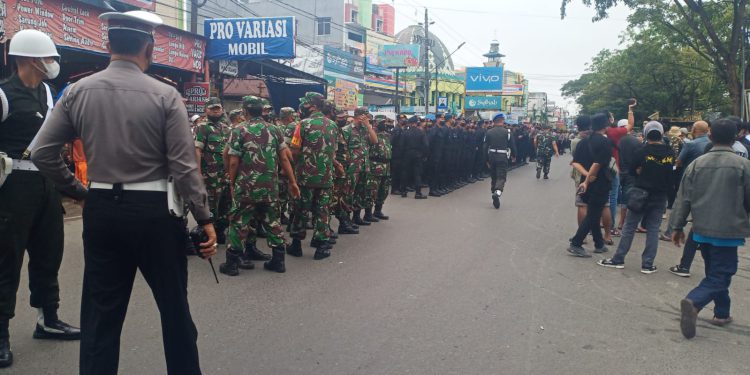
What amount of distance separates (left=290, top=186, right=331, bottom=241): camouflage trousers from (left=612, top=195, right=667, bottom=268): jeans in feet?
11.4

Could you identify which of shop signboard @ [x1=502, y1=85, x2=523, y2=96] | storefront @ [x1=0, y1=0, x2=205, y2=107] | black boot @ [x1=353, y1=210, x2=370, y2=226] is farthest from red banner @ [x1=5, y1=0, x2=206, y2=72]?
shop signboard @ [x1=502, y1=85, x2=523, y2=96]

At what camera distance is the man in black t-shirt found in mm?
7590

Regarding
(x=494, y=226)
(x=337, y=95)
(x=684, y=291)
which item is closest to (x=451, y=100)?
(x=337, y=95)

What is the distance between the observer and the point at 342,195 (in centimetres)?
866

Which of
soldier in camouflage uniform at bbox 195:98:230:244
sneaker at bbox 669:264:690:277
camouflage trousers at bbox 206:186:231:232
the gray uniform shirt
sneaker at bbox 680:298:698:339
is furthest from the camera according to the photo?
camouflage trousers at bbox 206:186:231:232

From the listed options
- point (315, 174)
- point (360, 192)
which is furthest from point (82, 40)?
point (315, 174)

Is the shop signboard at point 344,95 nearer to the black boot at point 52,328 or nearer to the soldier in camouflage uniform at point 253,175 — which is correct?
the soldier in camouflage uniform at point 253,175

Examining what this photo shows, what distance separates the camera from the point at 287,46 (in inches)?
620

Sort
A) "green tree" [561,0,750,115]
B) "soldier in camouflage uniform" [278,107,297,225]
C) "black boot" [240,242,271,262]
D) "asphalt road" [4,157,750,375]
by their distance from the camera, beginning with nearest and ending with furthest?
"asphalt road" [4,157,750,375]
"black boot" [240,242,271,262]
"soldier in camouflage uniform" [278,107,297,225]
"green tree" [561,0,750,115]

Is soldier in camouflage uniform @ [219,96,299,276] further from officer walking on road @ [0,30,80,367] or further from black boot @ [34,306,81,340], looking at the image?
officer walking on road @ [0,30,80,367]

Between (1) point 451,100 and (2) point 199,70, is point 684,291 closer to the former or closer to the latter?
(2) point 199,70

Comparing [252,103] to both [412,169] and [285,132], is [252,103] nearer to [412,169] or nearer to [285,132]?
[285,132]

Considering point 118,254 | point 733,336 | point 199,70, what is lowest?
point 733,336

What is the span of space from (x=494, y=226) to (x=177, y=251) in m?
7.70
